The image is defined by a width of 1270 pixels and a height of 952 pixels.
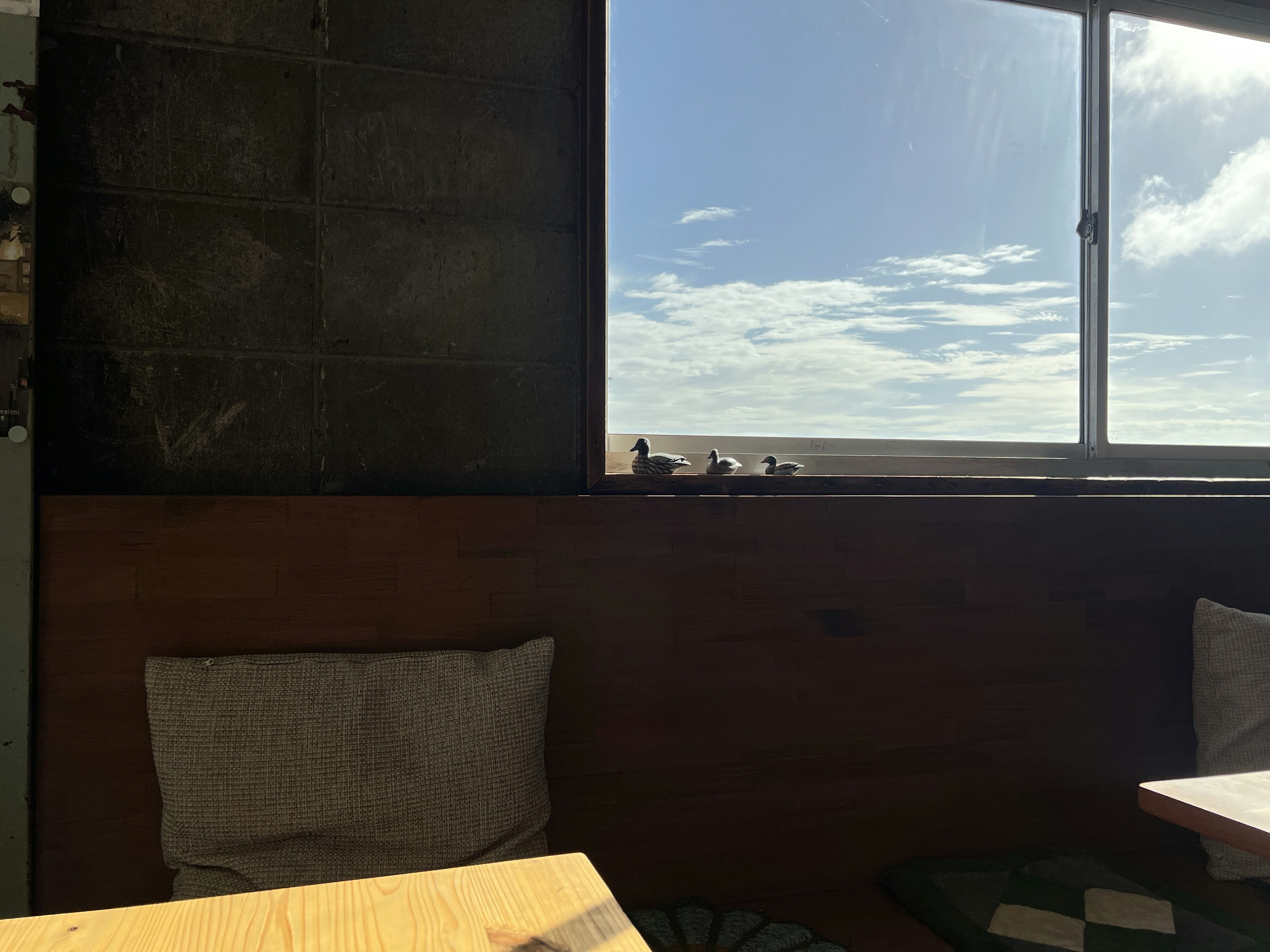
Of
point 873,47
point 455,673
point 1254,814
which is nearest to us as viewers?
point 1254,814

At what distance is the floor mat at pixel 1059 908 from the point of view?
55.3 inches

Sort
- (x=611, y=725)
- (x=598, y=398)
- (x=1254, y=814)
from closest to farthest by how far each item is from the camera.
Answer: (x=1254, y=814) < (x=611, y=725) < (x=598, y=398)

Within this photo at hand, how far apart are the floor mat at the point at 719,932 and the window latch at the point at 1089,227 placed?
1.83 m

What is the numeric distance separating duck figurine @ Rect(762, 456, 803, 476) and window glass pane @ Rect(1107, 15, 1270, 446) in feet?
3.25

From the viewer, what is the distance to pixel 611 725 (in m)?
1.59

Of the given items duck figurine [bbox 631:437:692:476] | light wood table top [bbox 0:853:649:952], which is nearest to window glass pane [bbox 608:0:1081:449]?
duck figurine [bbox 631:437:692:476]

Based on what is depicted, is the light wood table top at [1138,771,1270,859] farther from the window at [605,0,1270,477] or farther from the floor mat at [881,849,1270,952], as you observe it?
the window at [605,0,1270,477]

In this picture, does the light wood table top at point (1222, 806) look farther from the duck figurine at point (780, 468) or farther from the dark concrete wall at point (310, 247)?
the dark concrete wall at point (310, 247)

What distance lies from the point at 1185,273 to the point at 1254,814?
1.95m

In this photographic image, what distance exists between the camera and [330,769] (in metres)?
1.32

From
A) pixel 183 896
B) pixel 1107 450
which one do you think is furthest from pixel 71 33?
pixel 1107 450

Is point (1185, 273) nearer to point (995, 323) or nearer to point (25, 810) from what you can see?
point (995, 323)

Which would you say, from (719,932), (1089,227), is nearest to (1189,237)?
(1089,227)

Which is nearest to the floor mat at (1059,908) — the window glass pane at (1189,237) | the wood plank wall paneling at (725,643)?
the wood plank wall paneling at (725,643)
